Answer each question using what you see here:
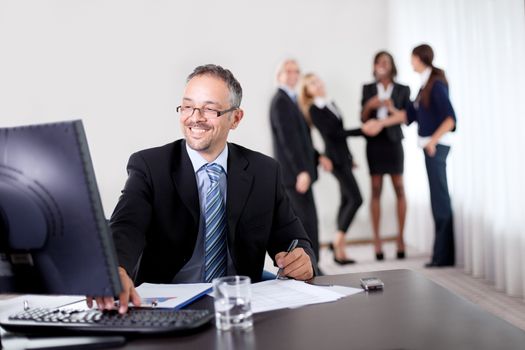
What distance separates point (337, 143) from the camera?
4.84 metres

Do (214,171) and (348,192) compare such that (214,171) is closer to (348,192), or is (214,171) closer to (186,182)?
(186,182)

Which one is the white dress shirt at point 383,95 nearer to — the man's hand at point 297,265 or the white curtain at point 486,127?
the white curtain at point 486,127

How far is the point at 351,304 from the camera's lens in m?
1.37

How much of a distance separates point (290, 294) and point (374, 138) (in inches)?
143

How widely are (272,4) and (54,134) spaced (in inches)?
195

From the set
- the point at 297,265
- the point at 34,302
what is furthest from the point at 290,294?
the point at 34,302

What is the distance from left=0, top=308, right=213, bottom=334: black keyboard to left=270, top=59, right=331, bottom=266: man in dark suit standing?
3.06 meters

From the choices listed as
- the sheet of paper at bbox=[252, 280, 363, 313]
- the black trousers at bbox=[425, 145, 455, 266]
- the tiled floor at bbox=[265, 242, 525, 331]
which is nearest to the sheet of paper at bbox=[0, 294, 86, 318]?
the sheet of paper at bbox=[252, 280, 363, 313]

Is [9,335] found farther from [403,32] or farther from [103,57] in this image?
[403,32]

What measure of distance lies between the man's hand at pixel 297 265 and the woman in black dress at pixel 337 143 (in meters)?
3.22

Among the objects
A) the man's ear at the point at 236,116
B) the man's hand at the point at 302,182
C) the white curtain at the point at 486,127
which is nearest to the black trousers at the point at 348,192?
the man's hand at the point at 302,182

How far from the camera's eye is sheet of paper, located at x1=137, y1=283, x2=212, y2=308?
1389 millimetres

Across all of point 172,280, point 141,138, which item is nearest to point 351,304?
point 172,280

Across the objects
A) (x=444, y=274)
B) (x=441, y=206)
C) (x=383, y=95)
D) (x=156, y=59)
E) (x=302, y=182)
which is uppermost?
(x=156, y=59)
